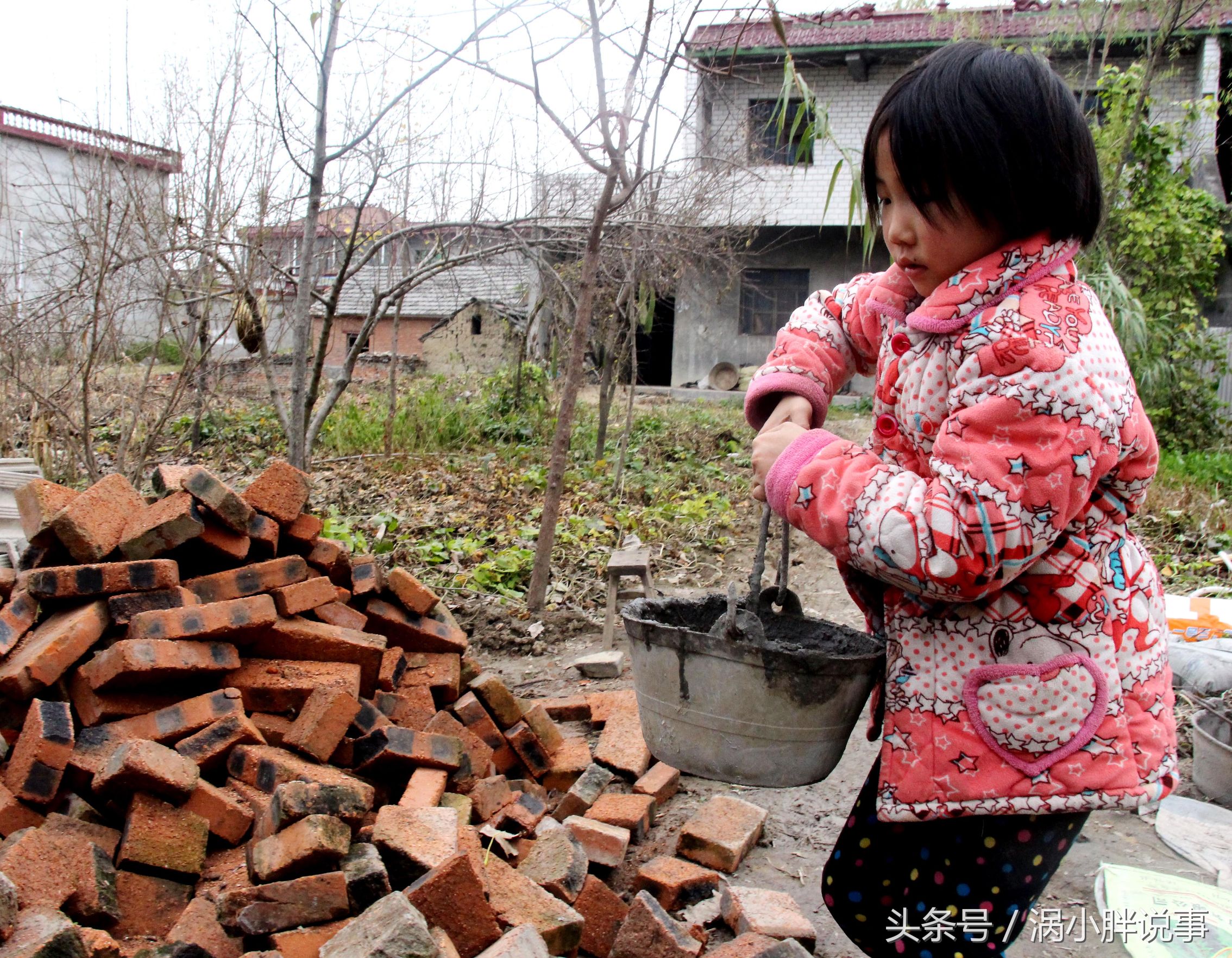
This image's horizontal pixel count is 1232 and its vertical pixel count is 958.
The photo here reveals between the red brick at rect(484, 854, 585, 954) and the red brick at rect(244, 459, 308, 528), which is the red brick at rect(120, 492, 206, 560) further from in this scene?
the red brick at rect(484, 854, 585, 954)

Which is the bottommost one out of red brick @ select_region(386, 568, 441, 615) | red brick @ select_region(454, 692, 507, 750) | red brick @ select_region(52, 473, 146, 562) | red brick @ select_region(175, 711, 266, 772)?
red brick @ select_region(454, 692, 507, 750)

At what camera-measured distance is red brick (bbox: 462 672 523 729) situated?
3.34m

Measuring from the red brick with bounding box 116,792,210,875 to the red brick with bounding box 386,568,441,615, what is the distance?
128 centimetres

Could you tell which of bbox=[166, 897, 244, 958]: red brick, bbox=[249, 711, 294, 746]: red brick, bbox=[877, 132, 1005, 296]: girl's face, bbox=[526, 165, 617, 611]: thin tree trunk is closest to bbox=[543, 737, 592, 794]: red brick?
bbox=[249, 711, 294, 746]: red brick

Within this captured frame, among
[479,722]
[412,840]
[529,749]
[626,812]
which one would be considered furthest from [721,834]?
[412,840]

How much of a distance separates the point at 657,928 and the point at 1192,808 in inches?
89.3

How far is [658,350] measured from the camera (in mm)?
20875

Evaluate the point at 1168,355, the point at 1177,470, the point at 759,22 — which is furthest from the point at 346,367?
the point at 1168,355

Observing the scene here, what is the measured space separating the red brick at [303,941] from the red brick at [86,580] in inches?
49.8

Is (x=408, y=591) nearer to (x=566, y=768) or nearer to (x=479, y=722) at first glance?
(x=479, y=722)

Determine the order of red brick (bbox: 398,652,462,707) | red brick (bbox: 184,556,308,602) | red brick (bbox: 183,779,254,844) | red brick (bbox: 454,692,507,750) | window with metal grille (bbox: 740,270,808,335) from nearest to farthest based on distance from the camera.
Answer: red brick (bbox: 183,779,254,844), red brick (bbox: 184,556,308,602), red brick (bbox: 454,692,507,750), red brick (bbox: 398,652,462,707), window with metal grille (bbox: 740,270,808,335)

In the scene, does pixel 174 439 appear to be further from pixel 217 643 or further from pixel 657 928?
pixel 657 928

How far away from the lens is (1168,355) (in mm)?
11203

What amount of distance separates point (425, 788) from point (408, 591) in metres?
0.98
